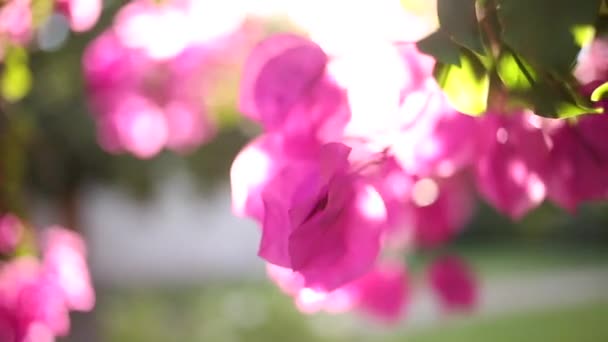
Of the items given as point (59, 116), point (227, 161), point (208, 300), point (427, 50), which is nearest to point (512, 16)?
point (427, 50)

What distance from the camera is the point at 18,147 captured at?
60 centimetres

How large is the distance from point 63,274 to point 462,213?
0.98 ft

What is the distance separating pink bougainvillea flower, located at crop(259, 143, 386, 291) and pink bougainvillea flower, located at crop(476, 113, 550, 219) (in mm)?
76

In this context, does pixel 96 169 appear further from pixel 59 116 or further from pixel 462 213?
pixel 462 213

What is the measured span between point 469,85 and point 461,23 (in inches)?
1.0

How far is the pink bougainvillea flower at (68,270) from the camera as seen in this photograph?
52 centimetres

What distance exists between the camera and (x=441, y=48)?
29cm

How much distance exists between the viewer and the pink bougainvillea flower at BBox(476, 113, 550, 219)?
36cm

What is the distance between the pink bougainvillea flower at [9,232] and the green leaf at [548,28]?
355 millimetres

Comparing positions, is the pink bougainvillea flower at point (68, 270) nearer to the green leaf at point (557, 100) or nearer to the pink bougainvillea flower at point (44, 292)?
the pink bougainvillea flower at point (44, 292)

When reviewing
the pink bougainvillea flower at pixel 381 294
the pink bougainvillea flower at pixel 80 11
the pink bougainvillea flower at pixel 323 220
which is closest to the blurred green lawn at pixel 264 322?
the pink bougainvillea flower at pixel 381 294

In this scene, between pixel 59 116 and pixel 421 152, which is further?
pixel 59 116

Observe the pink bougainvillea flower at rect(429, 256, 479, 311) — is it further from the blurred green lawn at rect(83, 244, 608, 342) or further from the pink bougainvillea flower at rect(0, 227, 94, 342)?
the blurred green lawn at rect(83, 244, 608, 342)

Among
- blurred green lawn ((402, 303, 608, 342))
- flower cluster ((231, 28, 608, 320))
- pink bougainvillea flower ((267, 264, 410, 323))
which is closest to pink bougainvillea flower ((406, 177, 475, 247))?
pink bougainvillea flower ((267, 264, 410, 323))
